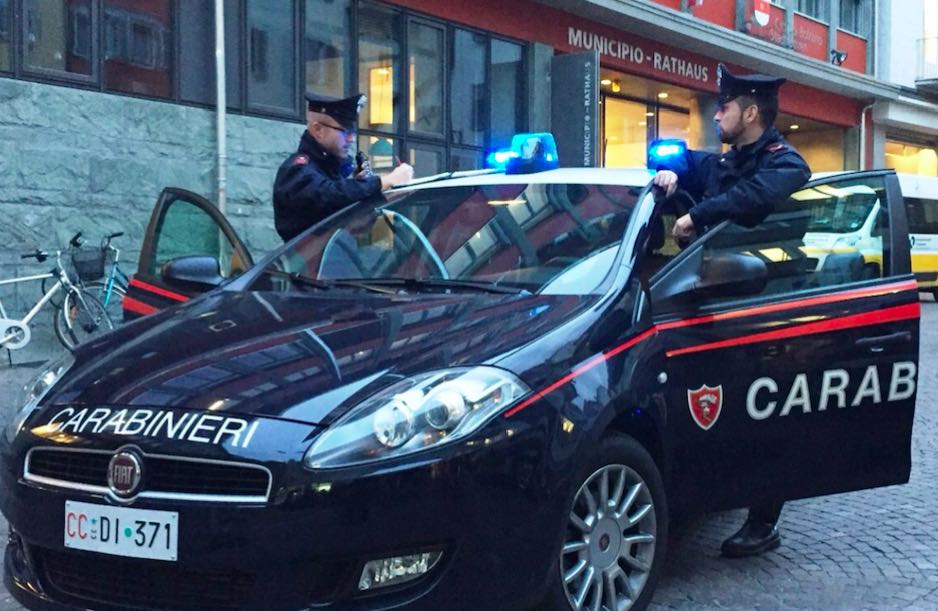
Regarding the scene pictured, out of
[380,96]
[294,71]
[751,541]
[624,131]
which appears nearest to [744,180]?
[751,541]

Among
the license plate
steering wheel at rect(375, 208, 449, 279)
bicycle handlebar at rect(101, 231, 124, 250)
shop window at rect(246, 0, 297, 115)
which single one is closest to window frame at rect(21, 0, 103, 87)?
bicycle handlebar at rect(101, 231, 124, 250)

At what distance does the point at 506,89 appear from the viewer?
15.8 metres

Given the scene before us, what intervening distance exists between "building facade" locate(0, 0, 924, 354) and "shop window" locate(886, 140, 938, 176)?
4815mm

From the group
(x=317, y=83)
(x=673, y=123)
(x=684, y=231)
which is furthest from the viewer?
(x=673, y=123)

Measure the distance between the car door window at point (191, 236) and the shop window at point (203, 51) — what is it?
616 centimetres

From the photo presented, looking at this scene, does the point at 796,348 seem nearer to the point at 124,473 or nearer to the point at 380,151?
the point at 124,473

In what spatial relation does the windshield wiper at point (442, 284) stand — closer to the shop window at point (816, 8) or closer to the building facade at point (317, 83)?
the building facade at point (317, 83)

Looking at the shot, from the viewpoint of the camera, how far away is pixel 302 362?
3.01 meters

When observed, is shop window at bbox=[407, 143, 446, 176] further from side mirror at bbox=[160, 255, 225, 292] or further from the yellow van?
the yellow van

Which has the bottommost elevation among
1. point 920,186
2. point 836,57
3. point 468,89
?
point 920,186

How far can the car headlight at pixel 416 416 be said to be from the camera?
8.88ft

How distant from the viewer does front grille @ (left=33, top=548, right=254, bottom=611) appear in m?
2.71

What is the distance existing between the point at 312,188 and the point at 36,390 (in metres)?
1.96

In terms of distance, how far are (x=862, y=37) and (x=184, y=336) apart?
24.4m
